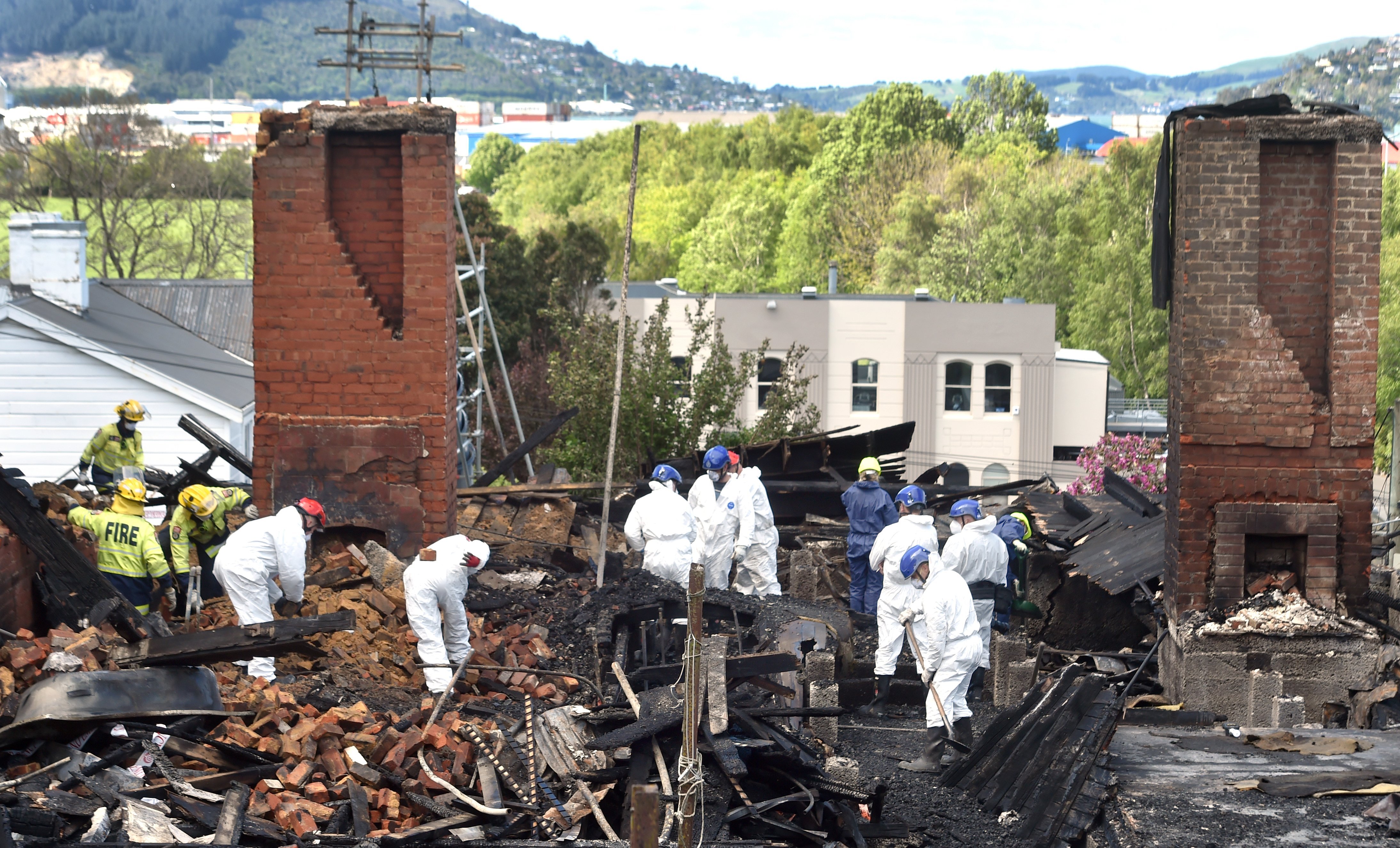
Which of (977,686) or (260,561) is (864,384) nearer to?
(977,686)

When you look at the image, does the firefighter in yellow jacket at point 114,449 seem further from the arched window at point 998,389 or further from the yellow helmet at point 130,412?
the arched window at point 998,389

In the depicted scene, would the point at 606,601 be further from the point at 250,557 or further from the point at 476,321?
the point at 476,321

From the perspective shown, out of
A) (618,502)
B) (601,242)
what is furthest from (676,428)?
(601,242)

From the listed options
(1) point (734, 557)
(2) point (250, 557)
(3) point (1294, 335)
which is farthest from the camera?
(1) point (734, 557)

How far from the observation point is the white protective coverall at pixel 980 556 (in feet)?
38.4

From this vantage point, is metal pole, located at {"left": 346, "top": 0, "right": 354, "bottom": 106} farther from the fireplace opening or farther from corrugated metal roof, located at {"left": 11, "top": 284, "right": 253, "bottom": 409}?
the fireplace opening

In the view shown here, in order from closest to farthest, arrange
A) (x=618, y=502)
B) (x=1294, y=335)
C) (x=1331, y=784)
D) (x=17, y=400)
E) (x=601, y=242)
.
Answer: (x=1331, y=784)
(x=1294, y=335)
(x=618, y=502)
(x=17, y=400)
(x=601, y=242)

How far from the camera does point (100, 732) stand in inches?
296

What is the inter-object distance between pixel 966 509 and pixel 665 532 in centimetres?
276

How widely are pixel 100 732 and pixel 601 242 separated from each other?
148 feet

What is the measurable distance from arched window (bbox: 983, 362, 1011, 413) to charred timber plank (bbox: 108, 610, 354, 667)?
37480mm

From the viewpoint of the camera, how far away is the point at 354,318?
10.8 meters

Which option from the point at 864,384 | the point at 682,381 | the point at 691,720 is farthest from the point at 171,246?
the point at 691,720

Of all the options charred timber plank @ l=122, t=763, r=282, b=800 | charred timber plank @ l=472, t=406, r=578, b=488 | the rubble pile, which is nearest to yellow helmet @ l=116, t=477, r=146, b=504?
charred timber plank @ l=122, t=763, r=282, b=800
